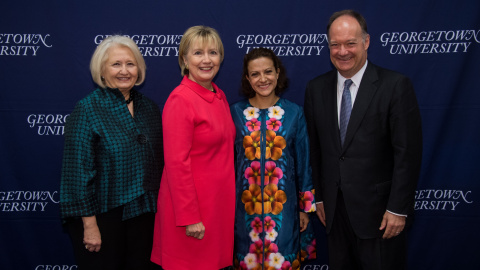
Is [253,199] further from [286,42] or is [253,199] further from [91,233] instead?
[286,42]

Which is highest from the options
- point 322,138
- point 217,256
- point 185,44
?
point 185,44

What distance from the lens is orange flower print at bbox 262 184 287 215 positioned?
1.94 metres

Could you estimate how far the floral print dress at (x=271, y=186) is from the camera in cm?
Answer: 194

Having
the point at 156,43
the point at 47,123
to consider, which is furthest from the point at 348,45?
the point at 47,123

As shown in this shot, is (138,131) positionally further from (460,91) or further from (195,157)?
(460,91)

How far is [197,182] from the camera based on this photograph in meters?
1.79

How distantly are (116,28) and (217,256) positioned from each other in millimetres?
1769

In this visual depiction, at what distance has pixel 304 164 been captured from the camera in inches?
78.7

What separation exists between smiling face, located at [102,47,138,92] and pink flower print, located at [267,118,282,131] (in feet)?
2.50

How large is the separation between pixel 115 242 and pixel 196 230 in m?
0.42

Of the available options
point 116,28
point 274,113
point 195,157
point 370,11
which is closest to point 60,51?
point 116,28

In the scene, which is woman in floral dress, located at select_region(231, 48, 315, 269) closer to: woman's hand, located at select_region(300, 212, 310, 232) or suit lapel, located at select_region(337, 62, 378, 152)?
woman's hand, located at select_region(300, 212, 310, 232)

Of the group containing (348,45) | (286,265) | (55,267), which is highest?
(348,45)

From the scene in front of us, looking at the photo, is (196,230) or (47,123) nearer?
(196,230)
